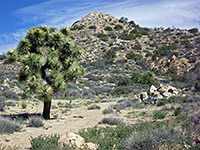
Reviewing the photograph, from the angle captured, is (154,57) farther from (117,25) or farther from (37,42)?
(37,42)

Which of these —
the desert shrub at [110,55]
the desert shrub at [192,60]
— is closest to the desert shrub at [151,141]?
the desert shrub at [192,60]

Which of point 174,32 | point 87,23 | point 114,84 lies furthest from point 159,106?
point 87,23

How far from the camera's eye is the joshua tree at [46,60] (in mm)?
10256

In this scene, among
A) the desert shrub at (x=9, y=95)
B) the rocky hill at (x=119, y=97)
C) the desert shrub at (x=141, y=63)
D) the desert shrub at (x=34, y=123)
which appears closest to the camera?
the rocky hill at (x=119, y=97)

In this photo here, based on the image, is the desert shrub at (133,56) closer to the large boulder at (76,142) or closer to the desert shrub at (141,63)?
the desert shrub at (141,63)

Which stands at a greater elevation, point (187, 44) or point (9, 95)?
point (187, 44)

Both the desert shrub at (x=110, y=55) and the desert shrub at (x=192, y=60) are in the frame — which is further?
the desert shrub at (x=110, y=55)

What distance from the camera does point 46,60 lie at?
10789 mm

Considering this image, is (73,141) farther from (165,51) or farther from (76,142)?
(165,51)

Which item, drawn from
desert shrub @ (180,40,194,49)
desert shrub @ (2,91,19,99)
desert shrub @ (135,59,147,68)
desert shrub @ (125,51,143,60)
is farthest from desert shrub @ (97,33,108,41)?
desert shrub @ (2,91,19,99)

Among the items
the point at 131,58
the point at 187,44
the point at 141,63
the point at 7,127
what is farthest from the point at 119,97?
the point at 187,44

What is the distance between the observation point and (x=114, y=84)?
30.9 metres

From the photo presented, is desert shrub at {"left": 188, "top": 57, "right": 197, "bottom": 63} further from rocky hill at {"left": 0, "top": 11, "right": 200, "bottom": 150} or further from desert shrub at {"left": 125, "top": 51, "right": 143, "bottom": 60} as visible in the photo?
desert shrub at {"left": 125, "top": 51, "right": 143, "bottom": 60}

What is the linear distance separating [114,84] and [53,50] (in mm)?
20920
